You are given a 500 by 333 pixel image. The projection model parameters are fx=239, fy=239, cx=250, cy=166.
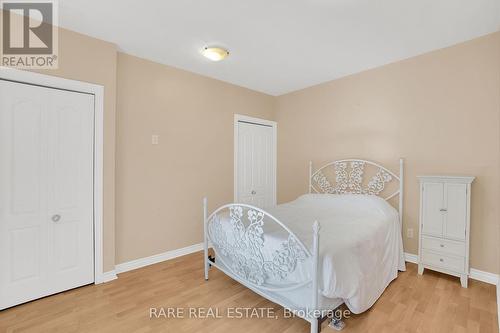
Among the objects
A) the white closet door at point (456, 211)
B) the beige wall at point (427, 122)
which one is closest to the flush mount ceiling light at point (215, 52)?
the beige wall at point (427, 122)

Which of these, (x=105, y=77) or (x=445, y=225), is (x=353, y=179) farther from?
(x=105, y=77)

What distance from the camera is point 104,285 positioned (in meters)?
2.54

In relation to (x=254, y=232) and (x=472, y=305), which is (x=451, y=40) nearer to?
(x=472, y=305)

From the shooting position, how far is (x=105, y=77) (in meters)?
2.60

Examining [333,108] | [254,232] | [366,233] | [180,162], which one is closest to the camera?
[254,232]

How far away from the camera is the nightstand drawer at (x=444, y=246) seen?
247cm

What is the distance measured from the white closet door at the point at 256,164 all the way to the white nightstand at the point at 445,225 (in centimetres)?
245

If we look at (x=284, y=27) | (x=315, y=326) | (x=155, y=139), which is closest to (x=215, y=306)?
(x=315, y=326)

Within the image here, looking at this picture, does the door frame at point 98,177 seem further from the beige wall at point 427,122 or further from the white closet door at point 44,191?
the beige wall at point 427,122

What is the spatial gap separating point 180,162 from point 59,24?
1902 millimetres

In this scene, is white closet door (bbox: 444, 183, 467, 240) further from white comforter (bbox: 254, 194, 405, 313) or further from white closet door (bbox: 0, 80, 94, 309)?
white closet door (bbox: 0, 80, 94, 309)

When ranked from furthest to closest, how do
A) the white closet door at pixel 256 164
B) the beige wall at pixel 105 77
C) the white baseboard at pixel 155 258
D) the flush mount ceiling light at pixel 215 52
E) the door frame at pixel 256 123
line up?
1. the white closet door at pixel 256 164
2. the door frame at pixel 256 123
3. the white baseboard at pixel 155 258
4. the flush mount ceiling light at pixel 215 52
5. the beige wall at pixel 105 77

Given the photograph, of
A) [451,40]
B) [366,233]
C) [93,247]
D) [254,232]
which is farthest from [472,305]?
[93,247]

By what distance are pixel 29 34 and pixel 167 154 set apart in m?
1.75
